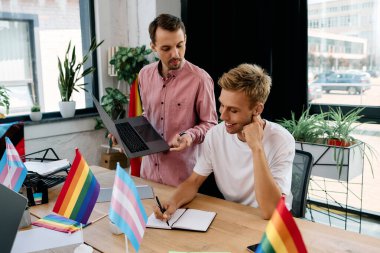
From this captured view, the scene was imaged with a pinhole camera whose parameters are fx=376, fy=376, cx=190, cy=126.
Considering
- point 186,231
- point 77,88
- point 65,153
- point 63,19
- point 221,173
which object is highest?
point 63,19

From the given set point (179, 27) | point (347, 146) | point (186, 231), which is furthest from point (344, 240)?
point (347, 146)

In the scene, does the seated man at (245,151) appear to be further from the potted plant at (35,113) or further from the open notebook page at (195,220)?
the potted plant at (35,113)

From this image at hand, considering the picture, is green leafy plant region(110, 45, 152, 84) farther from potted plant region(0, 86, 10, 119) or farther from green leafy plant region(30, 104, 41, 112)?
potted plant region(0, 86, 10, 119)

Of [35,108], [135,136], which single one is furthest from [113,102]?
[135,136]

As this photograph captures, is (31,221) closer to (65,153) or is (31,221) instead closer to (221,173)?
(221,173)

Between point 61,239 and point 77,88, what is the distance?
9.58 feet

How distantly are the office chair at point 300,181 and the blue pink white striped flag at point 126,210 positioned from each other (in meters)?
0.82

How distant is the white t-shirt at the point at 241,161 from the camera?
1566mm

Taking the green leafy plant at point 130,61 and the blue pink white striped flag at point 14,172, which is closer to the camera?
the blue pink white striped flag at point 14,172

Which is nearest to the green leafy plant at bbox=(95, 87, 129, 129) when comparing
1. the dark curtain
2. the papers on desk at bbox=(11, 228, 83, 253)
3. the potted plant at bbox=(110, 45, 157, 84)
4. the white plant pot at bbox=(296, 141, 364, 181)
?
the potted plant at bbox=(110, 45, 157, 84)

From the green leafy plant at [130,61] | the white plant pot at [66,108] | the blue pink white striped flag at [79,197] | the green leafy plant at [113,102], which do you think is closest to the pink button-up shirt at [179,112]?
the blue pink white striped flag at [79,197]

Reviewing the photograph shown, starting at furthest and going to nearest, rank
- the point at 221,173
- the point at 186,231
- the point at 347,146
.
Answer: the point at 347,146, the point at 221,173, the point at 186,231

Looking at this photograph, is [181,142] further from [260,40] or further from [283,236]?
[260,40]

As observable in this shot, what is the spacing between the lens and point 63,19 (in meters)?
3.79
